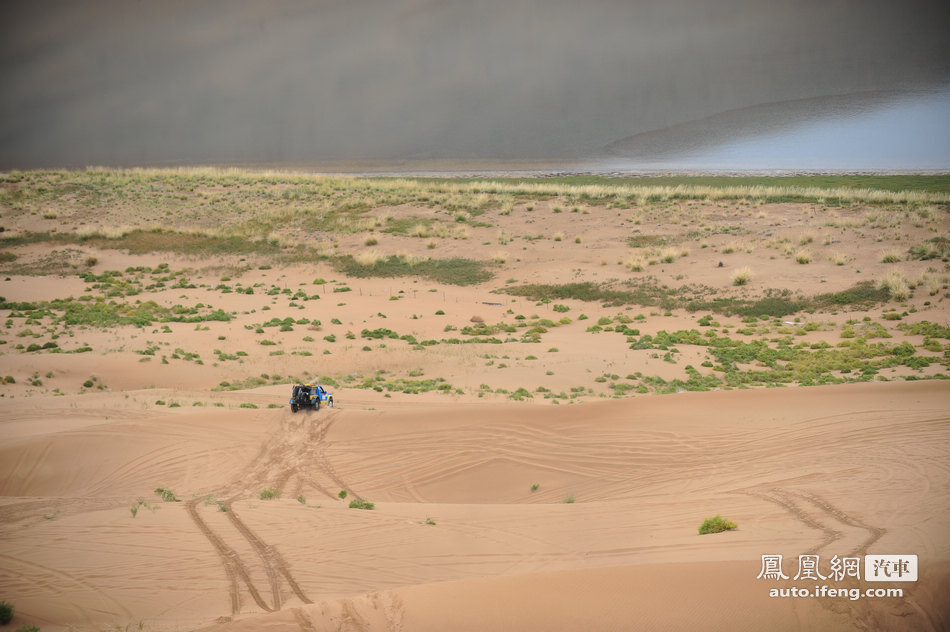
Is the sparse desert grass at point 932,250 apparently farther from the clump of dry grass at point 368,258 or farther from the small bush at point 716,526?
the small bush at point 716,526

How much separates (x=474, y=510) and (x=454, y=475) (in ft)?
8.79

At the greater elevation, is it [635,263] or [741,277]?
[635,263]

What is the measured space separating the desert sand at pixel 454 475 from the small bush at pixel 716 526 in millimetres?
246

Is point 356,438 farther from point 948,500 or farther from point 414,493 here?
point 948,500

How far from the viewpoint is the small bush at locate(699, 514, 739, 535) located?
9023mm

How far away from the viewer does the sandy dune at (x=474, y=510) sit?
7188mm

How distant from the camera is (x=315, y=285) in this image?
3547 centimetres

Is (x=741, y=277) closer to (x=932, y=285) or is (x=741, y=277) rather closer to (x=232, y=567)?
(x=932, y=285)

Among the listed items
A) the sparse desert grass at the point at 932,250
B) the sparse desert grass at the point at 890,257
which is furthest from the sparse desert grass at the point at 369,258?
the sparse desert grass at the point at 932,250

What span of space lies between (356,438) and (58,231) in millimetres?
39302

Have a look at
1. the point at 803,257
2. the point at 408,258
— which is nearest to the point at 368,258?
the point at 408,258

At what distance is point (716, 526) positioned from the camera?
905cm

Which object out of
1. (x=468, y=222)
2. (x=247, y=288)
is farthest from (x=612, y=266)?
(x=247, y=288)

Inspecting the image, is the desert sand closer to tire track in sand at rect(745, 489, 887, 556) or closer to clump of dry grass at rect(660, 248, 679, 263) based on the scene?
tire track in sand at rect(745, 489, 887, 556)
